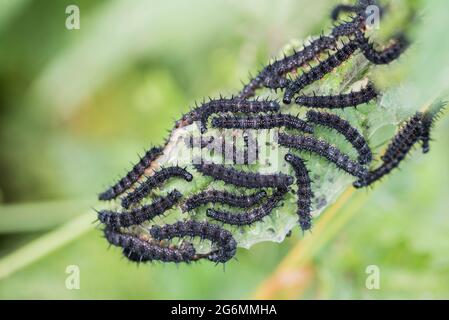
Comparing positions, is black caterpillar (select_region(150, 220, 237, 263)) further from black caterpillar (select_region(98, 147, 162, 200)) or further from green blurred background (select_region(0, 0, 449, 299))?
green blurred background (select_region(0, 0, 449, 299))

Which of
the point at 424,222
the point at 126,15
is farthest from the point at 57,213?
the point at 424,222

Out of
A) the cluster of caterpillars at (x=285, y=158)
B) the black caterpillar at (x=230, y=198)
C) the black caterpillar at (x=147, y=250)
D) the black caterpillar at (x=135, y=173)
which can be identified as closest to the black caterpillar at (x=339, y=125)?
the cluster of caterpillars at (x=285, y=158)

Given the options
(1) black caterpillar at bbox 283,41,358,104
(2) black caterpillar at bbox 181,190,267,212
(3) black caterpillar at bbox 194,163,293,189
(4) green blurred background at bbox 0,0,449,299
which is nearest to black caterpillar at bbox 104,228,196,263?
(2) black caterpillar at bbox 181,190,267,212

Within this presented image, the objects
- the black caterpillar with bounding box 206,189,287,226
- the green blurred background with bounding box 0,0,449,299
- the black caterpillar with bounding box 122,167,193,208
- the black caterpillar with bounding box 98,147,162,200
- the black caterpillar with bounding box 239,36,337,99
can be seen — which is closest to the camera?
the black caterpillar with bounding box 206,189,287,226

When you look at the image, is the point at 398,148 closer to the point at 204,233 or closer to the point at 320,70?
the point at 320,70

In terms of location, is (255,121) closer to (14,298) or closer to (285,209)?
(285,209)

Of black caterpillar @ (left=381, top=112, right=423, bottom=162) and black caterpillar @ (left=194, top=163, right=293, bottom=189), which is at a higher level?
black caterpillar @ (left=381, top=112, right=423, bottom=162)
